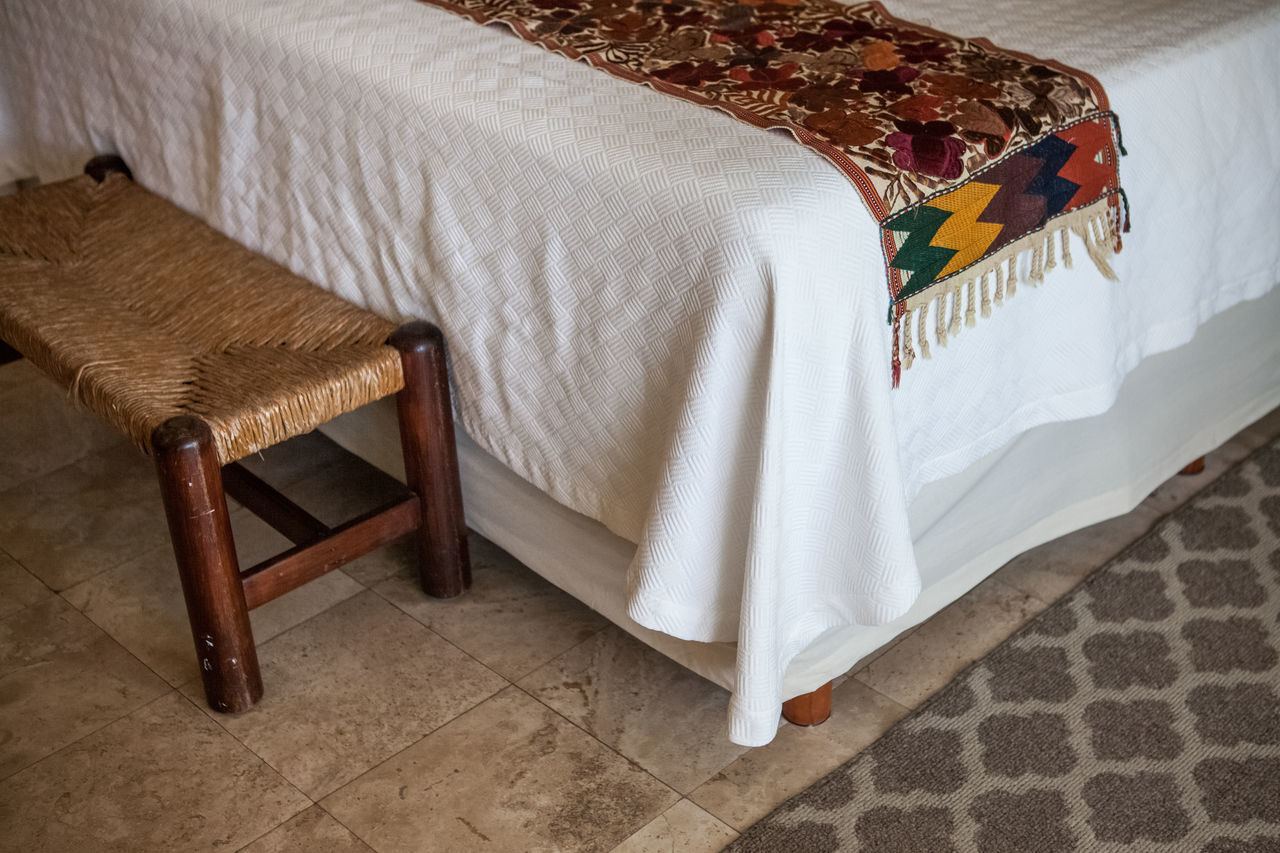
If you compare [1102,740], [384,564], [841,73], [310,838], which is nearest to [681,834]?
[310,838]

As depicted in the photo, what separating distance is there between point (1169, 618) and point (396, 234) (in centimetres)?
110

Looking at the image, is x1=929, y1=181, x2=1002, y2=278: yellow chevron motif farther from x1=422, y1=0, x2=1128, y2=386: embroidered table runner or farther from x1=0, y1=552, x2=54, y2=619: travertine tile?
x1=0, y1=552, x2=54, y2=619: travertine tile

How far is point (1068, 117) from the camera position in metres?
1.44

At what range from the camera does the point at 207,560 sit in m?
1.36

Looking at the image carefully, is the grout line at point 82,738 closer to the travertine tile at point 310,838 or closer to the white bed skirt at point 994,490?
the travertine tile at point 310,838

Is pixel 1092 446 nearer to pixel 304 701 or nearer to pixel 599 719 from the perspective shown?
pixel 599 719

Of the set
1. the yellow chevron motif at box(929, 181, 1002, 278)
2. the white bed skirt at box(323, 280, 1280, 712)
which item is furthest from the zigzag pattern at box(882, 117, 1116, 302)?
the white bed skirt at box(323, 280, 1280, 712)

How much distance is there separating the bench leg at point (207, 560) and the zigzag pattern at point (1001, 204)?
74cm

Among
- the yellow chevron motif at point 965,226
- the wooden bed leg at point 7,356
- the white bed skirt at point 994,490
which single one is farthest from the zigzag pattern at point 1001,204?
the wooden bed leg at point 7,356

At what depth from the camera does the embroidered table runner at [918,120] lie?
4.24 ft

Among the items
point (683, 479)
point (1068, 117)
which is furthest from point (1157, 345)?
point (683, 479)

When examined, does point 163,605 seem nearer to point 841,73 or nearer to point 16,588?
point 16,588

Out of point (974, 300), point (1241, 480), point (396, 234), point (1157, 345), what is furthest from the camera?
point (1241, 480)

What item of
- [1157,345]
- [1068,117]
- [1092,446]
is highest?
[1068,117]
